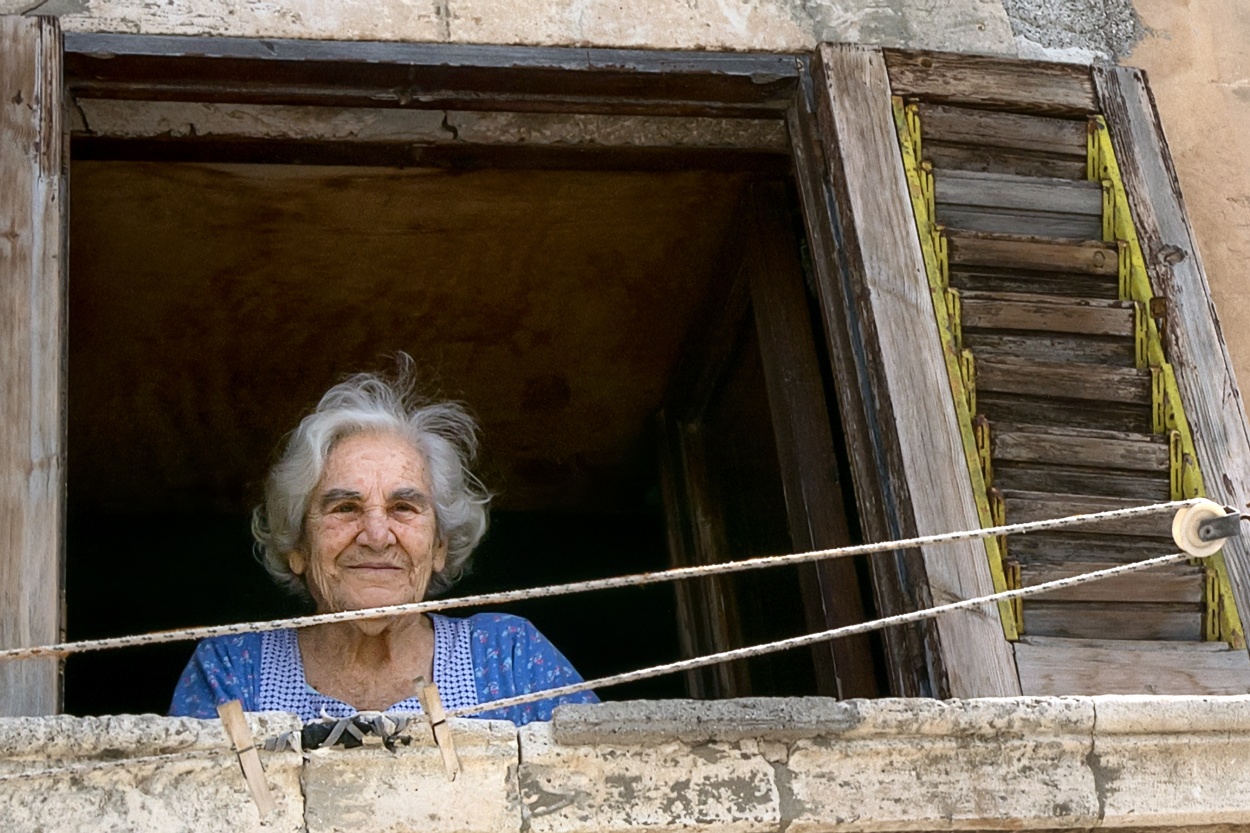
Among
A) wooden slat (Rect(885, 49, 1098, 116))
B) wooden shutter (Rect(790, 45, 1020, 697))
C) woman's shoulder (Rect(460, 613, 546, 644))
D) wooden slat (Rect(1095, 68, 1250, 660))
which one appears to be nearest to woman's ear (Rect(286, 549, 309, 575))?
woman's shoulder (Rect(460, 613, 546, 644))

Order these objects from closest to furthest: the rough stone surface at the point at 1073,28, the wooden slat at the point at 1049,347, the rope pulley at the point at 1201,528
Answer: the rope pulley at the point at 1201,528, the wooden slat at the point at 1049,347, the rough stone surface at the point at 1073,28

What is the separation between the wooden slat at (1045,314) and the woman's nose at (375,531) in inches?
45.2

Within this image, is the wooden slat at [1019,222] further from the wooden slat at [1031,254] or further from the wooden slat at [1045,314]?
the wooden slat at [1045,314]

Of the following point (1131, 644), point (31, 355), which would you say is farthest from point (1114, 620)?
point (31, 355)

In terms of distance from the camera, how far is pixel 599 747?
2357mm

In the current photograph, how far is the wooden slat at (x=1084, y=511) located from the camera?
284 cm

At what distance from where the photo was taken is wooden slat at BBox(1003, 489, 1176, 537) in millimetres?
2844

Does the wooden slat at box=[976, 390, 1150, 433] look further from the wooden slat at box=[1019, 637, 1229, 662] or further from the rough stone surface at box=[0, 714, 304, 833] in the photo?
the rough stone surface at box=[0, 714, 304, 833]

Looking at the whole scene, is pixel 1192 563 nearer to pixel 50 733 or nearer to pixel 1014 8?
pixel 1014 8

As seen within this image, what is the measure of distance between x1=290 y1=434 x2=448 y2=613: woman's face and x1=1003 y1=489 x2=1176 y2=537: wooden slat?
1.12 metres

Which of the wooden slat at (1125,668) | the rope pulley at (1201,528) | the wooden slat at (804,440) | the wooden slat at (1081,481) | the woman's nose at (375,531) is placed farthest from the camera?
the wooden slat at (804,440)

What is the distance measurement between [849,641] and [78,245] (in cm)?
208

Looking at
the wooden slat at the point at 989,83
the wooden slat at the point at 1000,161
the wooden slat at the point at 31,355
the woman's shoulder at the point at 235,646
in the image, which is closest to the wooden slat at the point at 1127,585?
the wooden slat at the point at 1000,161

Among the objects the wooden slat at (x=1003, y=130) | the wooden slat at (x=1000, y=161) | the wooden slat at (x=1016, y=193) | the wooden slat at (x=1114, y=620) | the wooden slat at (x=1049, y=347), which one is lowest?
the wooden slat at (x=1114, y=620)
